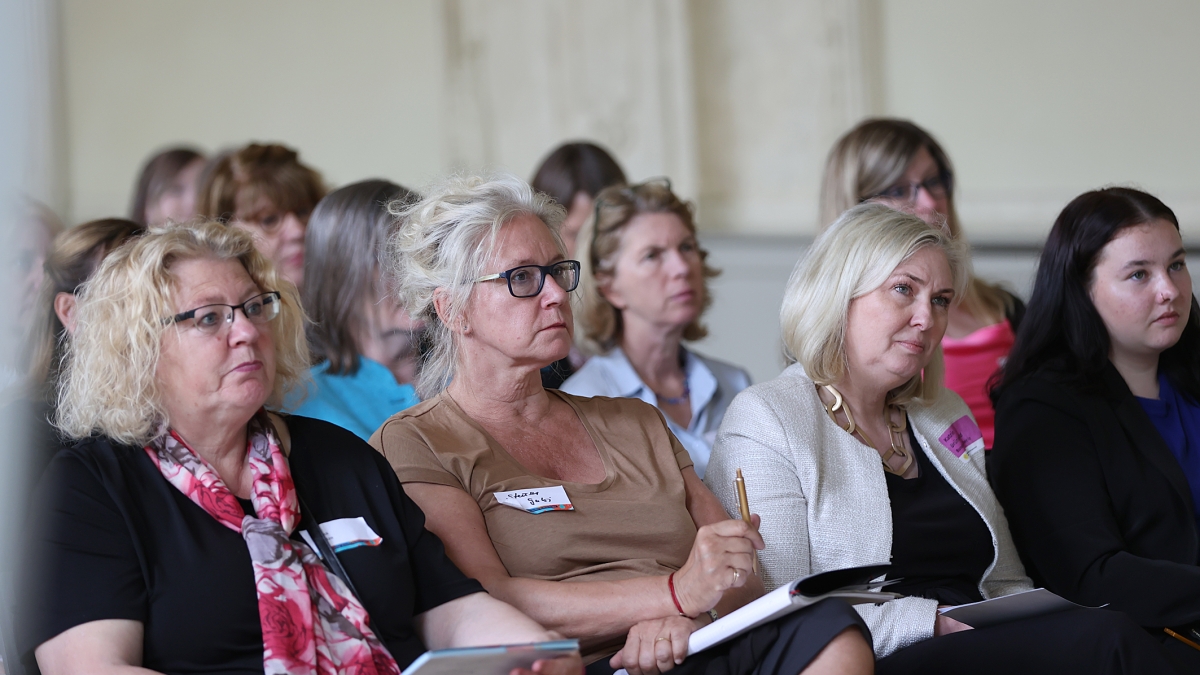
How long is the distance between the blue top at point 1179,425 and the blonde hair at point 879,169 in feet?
2.65

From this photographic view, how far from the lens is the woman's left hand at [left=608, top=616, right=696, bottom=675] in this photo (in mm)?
1948

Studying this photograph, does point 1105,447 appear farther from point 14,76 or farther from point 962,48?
point 962,48

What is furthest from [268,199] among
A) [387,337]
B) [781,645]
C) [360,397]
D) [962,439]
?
[781,645]

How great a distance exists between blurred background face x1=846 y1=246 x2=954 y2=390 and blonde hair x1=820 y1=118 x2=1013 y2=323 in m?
1.10

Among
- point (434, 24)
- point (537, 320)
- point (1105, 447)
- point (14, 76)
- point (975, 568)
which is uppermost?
point (434, 24)

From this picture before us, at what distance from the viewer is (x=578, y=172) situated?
4242mm

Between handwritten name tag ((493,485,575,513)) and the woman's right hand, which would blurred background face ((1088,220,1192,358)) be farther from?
handwritten name tag ((493,485,575,513))

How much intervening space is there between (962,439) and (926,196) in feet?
3.84

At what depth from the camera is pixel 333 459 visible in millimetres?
2055

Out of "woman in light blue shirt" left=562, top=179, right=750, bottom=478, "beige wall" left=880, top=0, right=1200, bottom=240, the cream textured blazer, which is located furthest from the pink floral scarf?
"beige wall" left=880, top=0, right=1200, bottom=240

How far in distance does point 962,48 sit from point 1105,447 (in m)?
3.12

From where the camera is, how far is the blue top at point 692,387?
3346 mm

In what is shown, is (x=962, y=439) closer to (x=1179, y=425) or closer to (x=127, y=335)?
(x=1179, y=425)

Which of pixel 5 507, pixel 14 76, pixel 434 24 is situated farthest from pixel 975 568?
pixel 434 24
